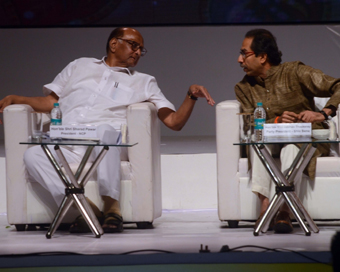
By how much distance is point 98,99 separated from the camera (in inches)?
129

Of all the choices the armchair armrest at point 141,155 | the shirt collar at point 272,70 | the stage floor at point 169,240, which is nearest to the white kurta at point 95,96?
the armchair armrest at point 141,155

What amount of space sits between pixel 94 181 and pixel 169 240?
2.07 ft

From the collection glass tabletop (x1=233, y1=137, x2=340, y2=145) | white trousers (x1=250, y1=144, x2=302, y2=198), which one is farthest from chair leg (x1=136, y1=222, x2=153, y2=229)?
glass tabletop (x1=233, y1=137, x2=340, y2=145)

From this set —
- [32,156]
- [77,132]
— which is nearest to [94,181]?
[32,156]

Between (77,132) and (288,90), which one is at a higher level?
(288,90)

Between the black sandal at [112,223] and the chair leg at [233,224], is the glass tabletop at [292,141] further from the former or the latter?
the black sandal at [112,223]

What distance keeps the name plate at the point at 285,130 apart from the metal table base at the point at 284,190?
96 mm

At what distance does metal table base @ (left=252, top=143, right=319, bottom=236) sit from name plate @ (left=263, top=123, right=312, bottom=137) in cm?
10

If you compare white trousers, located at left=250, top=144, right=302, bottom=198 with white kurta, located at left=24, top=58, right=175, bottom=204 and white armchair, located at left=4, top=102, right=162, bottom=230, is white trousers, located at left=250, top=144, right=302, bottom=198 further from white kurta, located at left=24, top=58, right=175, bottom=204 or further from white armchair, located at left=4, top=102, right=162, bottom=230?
white kurta, located at left=24, top=58, right=175, bottom=204

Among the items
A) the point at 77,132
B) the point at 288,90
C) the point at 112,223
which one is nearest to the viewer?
the point at 77,132

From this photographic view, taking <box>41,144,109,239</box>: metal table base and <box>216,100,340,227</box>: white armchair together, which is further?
<box>216,100,340,227</box>: white armchair

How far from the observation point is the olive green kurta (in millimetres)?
3053

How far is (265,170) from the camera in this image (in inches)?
113

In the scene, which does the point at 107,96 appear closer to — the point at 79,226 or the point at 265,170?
the point at 79,226
